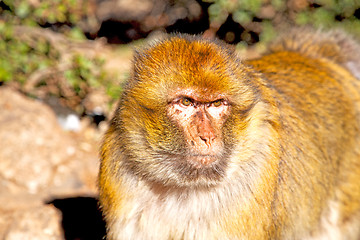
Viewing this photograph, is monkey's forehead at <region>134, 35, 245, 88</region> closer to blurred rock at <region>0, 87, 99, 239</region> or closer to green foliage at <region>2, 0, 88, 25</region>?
blurred rock at <region>0, 87, 99, 239</region>

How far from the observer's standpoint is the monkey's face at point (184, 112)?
258 centimetres

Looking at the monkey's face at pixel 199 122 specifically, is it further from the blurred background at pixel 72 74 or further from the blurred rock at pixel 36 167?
the blurred rock at pixel 36 167

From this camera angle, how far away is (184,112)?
104 inches

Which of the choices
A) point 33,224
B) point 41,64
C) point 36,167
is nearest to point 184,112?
point 33,224

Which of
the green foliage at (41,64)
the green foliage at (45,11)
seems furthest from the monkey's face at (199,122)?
the green foliage at (45,11)

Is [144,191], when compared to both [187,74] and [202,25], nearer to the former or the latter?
[187,74]

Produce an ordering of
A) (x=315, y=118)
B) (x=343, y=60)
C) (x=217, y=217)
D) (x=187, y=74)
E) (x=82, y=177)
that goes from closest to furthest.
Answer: (x=187, y=74)
(x=217, y=217)
(x=315, y=118)
(x=343, y=60)
(x=82, y=177)

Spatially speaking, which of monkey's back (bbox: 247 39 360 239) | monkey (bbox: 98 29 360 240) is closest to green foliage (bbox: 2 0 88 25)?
monkey's back (bbox: 247 39 360 239)

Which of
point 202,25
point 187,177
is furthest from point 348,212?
point 202,25

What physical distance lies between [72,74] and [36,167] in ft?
4.10

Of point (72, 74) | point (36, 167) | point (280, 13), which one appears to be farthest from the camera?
point (280, 13)

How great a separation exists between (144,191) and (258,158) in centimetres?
66

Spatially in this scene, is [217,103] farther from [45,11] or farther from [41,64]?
[45,11]

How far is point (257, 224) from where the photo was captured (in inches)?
110
